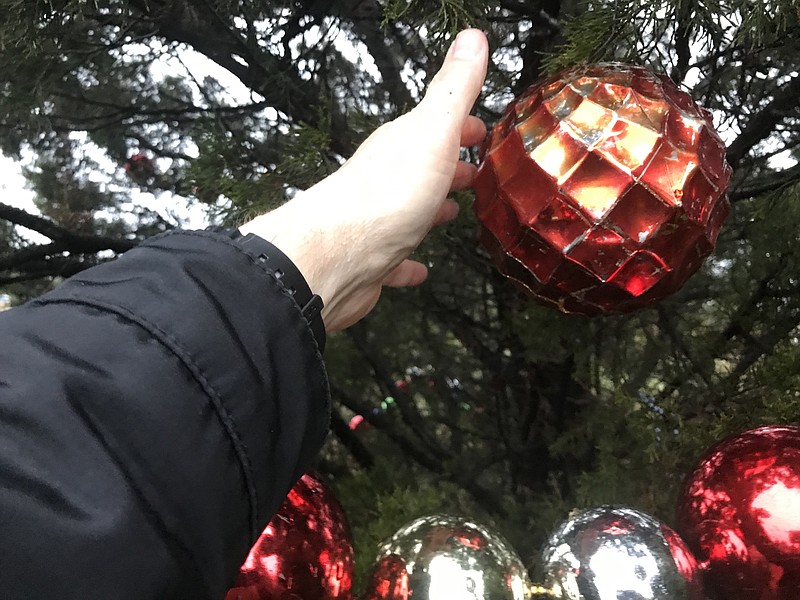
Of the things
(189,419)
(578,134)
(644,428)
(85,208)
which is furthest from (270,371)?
(85,208)

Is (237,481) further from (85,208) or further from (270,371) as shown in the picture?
(85,208)

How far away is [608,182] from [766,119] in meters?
0.23

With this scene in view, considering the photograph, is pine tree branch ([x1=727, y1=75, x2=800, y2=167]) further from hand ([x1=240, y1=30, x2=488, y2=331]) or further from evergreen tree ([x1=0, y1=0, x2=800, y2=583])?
hand ([x1=240, y1=30, x2=488, y2=331])

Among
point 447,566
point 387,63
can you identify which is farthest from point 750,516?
point 387,63

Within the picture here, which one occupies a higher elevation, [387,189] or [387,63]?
[387,63]

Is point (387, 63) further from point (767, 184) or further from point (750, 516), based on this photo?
point (750, 516)

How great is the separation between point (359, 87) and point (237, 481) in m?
0.60

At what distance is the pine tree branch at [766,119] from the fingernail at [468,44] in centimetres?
27

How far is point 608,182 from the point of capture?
48 cm

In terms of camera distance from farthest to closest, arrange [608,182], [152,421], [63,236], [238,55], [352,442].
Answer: [352,442] → [63,236] → [238,55] → [608,182] → [152,421]

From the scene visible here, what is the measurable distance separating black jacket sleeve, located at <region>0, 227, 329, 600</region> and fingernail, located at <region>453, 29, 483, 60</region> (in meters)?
0.27

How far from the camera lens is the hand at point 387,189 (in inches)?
21.6

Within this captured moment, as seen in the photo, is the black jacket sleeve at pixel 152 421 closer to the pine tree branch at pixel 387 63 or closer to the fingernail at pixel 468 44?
the fingernail at pixel 468 44

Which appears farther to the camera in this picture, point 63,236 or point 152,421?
point 63,236
